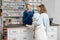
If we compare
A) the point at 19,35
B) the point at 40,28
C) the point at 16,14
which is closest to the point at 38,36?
the point at 40,28

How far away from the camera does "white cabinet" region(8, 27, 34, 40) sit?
3773 millimetres

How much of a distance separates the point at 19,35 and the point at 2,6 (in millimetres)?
1867

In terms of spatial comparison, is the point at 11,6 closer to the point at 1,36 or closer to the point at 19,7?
the point at 19,7

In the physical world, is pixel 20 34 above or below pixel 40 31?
below

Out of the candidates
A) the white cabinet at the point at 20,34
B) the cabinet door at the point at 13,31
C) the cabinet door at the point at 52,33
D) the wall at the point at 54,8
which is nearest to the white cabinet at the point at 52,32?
the cabinet door at the point at 52,33

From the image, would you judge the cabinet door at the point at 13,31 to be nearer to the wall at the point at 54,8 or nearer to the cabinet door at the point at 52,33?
the cabinet door at the point at 52,33

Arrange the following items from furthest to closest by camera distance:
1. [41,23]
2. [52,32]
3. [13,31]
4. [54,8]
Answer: [54,8], [52,32], [13,31], [41,23]

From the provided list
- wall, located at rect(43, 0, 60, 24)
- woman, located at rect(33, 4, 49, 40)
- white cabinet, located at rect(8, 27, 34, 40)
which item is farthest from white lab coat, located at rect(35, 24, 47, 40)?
wall, located at rect(43, 0, 60, 24)

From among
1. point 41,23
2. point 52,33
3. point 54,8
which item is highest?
point 54,8

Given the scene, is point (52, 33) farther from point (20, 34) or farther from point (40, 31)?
point (20, 34)

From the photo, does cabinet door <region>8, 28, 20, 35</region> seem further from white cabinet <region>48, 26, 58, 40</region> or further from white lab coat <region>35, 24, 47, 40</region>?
white cabinet <region>48, 26, 58, 40</region>

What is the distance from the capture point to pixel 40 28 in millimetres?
3498

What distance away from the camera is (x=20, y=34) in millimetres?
3844

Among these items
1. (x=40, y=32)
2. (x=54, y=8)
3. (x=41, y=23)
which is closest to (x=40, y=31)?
(x=40, y=32)
